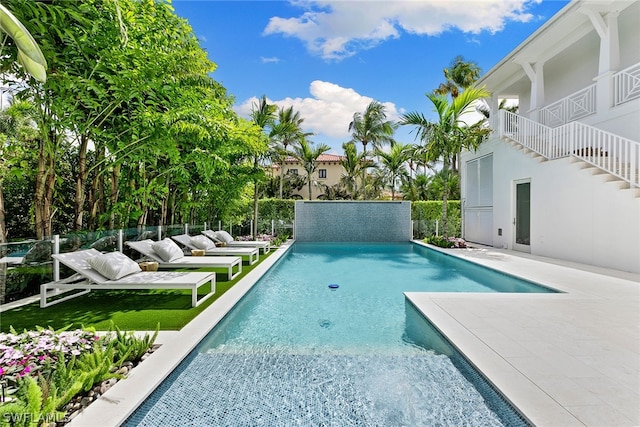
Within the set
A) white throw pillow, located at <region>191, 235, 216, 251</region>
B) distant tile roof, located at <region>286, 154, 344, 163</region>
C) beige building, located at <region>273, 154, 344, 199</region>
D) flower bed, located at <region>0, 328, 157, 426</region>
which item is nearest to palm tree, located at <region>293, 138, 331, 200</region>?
distant tile roof, located at <region>286, 154, 344, 163</region>

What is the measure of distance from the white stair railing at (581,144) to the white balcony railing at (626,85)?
1.15 metres

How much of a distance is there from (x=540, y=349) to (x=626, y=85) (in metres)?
10.6

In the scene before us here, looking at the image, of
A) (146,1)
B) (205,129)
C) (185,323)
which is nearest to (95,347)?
(185,323)

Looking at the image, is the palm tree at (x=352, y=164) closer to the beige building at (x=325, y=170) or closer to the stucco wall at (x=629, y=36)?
the beige building at (x=325, y=170)

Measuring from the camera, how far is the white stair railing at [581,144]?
8.09 metres

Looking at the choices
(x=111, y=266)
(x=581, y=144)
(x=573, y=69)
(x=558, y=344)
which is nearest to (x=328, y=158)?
(x=573, y=69)

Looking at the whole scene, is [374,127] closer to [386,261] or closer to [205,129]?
[386,261]

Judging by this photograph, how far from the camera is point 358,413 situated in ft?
8.63

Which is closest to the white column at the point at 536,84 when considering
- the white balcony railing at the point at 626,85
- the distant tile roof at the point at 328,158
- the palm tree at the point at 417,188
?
the white balcony railing at the point at 626,85

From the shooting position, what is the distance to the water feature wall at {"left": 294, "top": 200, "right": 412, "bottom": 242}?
18266 millimetres

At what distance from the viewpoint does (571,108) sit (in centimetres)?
1171

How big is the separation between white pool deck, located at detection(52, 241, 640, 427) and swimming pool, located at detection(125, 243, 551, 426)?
0.53 feet

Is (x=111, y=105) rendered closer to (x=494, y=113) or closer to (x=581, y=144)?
(x=581, y=144)

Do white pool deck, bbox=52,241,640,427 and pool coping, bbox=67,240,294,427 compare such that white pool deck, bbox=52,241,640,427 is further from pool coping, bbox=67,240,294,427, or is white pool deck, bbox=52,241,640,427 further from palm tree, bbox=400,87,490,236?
palm tree, bbox=400,87,490,236
